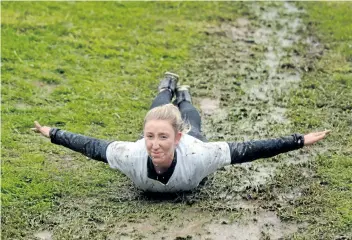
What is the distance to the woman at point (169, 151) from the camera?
17.8 ft

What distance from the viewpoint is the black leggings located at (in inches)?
253

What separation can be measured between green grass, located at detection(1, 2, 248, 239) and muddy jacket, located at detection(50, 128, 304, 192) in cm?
42

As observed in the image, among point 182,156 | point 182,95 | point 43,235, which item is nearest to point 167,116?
point 182,156

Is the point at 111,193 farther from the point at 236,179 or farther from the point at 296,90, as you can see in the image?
the point at 296,90

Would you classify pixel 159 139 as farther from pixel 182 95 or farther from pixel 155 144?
pixel 182 95

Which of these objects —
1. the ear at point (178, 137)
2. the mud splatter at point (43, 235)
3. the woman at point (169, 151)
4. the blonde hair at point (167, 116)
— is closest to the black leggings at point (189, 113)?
the woman at point (169, 151)

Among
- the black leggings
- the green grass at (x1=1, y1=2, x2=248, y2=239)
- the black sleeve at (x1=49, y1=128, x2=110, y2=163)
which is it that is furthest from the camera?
the black leggings

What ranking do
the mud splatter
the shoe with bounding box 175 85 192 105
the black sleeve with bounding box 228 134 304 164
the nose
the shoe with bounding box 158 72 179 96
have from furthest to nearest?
the shoe with bounding box 158 72 179 96 → the shoe with bounding box 175 85 192 105 → the black sleeve with bounding box 228 134 304 164 → the nose → the mud splatter

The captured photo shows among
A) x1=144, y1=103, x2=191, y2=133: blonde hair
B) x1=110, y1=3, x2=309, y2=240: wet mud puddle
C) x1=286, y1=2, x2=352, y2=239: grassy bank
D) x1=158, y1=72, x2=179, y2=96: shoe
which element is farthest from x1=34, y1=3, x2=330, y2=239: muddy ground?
x1=144, y1=103, x2=191, y2=133: blonde hair

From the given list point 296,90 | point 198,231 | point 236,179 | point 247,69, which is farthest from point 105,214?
point 247,69

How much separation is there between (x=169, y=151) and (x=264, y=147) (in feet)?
2.57

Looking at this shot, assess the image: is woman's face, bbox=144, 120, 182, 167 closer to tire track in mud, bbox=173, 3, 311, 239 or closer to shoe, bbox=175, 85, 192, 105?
tire track in mud, bbox=173, 3, 311, 239

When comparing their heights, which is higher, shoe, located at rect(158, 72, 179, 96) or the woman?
shoe, located at rect(158, 72, 179, 96)

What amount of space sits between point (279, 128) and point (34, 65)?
141 inches
